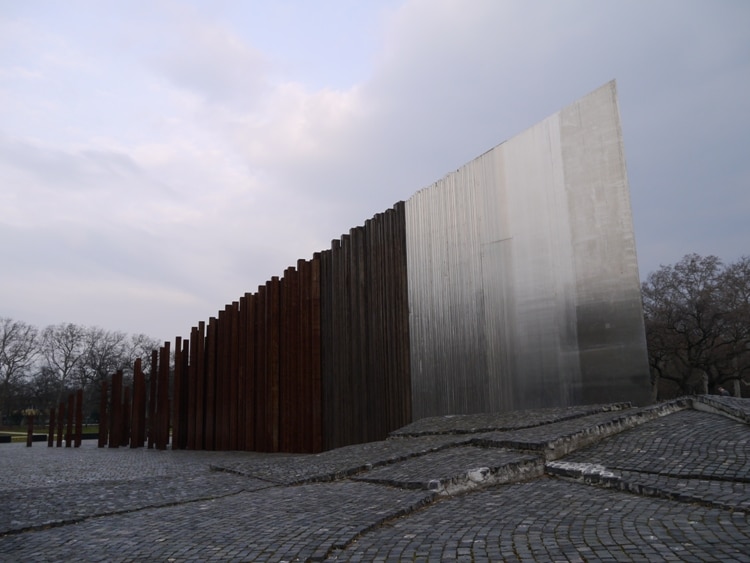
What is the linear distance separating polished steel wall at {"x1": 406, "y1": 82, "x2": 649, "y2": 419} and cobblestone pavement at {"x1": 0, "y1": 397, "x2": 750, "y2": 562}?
1.08 m

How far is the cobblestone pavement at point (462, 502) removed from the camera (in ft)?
13.2

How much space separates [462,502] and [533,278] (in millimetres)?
5617

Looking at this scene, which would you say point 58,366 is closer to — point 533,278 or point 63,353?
point 63,353

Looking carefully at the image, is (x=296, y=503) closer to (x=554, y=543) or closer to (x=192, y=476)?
(x=554, y=543)

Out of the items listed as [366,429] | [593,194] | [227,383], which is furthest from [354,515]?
[227,383]

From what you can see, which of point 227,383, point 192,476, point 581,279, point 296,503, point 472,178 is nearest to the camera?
point 296,503

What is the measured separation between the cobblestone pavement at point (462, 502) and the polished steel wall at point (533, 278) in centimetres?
108

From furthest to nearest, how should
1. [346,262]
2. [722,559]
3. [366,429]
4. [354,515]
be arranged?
[346,262], [366,429], [354,515], [722,559]

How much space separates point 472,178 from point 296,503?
7.38 meters

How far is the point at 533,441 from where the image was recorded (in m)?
6.69

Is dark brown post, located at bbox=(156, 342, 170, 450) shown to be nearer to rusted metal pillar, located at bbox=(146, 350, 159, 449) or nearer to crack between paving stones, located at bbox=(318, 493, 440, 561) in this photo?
rusted metal pillar, located at bbox=(146, 350, 159, 449)

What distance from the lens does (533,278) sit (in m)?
10.2

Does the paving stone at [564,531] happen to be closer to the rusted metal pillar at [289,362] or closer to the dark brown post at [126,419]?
the rusted metal pillar at [289,362]

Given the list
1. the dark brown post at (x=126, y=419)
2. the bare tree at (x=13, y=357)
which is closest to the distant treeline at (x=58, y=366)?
the bare tree at (x=13, y=357)
